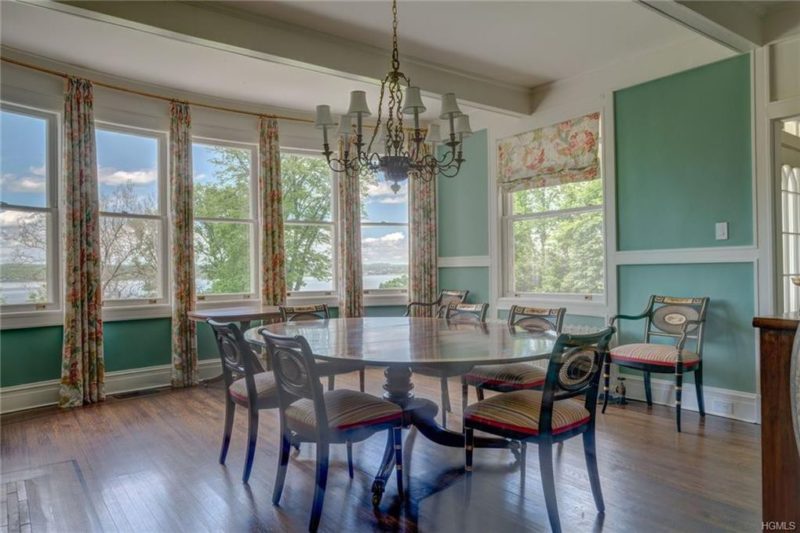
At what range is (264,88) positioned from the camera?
4.48 meters

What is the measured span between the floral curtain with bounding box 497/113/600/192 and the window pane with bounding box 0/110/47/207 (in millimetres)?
4089

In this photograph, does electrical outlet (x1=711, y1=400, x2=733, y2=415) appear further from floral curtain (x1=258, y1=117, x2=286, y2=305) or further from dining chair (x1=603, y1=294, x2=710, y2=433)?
floral curtain (x1=258, y1=117, x2=286, y2=305)

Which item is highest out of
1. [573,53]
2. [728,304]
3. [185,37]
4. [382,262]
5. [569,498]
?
[573,53]

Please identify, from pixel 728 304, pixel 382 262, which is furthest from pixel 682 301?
pixel 382 262

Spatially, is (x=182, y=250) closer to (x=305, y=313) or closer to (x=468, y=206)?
(x=305, y=313)

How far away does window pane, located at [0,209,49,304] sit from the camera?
12.5 ft

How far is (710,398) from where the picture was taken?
11.6 feet

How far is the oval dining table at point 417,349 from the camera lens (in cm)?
194

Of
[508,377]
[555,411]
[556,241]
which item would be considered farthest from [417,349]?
[556,241]

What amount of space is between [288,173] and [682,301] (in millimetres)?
3896

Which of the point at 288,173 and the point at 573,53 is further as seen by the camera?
the point at 288,173

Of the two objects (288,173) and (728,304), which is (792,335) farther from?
(288,173)

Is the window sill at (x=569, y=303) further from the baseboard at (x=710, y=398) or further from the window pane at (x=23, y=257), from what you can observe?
the window pane at (x=23, y=257)

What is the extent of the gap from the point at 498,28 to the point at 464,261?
2.64m
